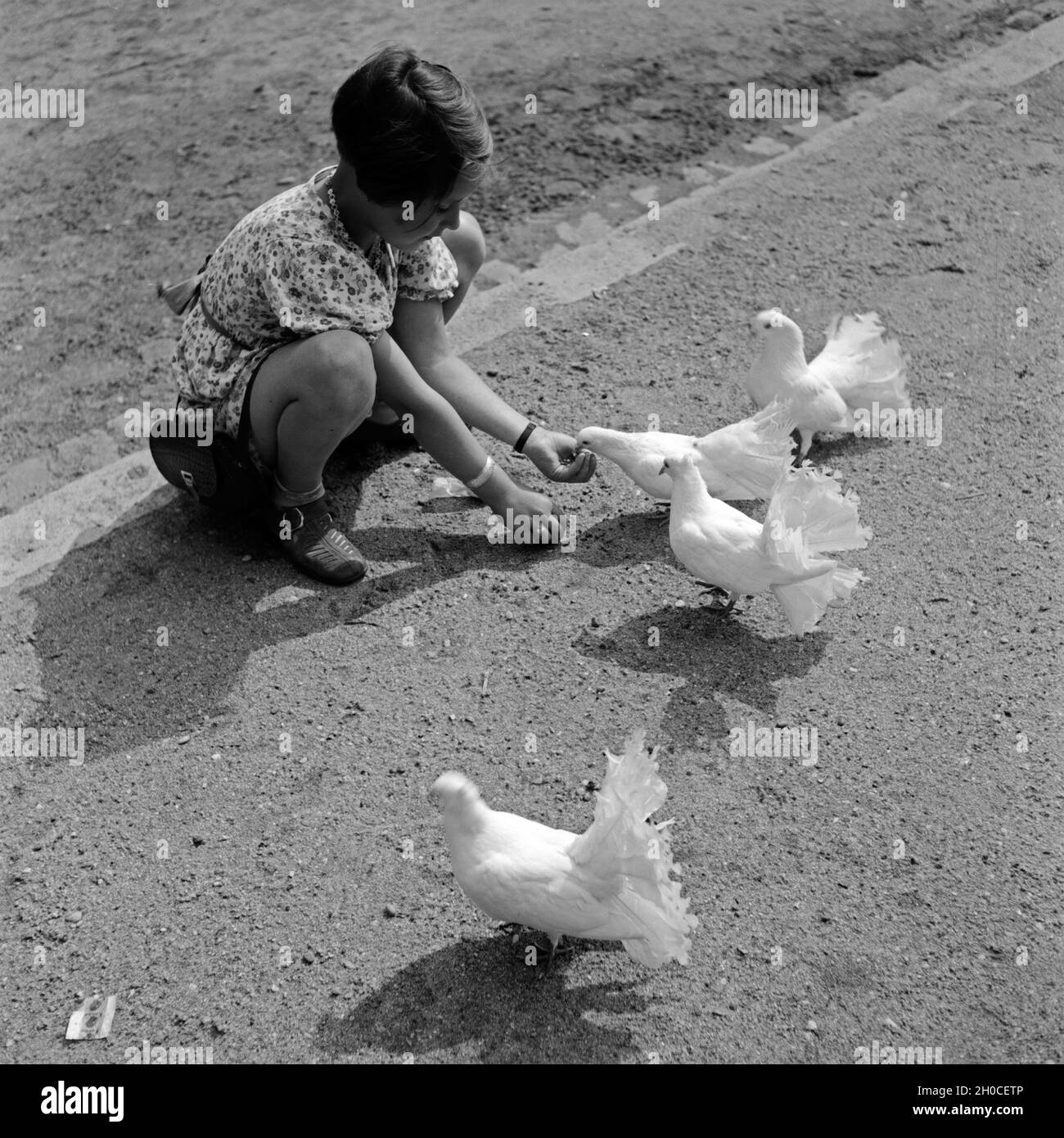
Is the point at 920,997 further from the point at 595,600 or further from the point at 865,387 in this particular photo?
the point at 865,387

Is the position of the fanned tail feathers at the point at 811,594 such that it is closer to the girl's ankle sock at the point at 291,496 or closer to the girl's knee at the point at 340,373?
the girl's knee at the point at 340,373

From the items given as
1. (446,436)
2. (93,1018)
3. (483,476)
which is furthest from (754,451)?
(93,1018)

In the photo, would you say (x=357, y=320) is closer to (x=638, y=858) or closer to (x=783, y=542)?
(x=783, y=542)

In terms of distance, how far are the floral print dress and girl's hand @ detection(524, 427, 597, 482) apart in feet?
1.87

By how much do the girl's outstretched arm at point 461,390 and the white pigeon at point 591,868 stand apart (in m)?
1.44

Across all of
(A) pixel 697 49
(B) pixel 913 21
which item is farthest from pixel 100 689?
(B) pixel 913 21

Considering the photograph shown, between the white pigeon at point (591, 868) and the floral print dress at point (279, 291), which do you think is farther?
the floral print dress at point (279, 291)

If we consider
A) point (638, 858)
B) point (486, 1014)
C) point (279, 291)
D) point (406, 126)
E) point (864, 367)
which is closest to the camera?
point (638, 858)

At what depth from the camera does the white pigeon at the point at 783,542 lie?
10.4 ft

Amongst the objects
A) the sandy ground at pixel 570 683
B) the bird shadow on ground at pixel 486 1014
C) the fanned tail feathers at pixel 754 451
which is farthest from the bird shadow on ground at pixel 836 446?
the bird shadow on ground at pixel 486 1014

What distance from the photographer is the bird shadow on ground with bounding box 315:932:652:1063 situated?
→ 244cm

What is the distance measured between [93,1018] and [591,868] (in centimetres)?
109

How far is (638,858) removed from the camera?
236 centimetres
